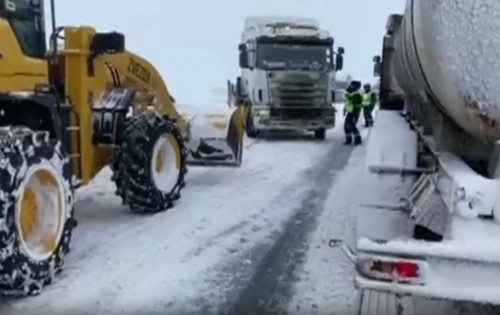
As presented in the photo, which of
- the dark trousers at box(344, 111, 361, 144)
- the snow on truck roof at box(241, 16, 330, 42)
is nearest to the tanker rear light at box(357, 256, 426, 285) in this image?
the dark trousers at box(344, 111, 361, 144)

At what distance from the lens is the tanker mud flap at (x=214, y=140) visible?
988 cm

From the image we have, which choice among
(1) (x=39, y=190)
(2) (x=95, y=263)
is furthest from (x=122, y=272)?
(1) (x=39, y=190)

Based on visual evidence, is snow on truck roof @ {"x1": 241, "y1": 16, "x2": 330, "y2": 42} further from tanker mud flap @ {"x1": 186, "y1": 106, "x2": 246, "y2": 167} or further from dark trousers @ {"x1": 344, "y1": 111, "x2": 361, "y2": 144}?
tanker mud flap @ {"x1": 186, "y1": 106, "x2": 246, "y2": 167}

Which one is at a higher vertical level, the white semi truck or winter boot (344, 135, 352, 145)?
the white semi truck

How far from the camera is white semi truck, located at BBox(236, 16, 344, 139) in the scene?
54.3ft

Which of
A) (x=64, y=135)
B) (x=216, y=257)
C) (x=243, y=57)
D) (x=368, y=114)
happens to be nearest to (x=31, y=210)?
(x=64, y=135)

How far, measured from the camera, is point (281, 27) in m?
17.7

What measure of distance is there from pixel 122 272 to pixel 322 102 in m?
11.3

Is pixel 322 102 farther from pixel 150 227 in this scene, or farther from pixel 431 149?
pixel 431 149

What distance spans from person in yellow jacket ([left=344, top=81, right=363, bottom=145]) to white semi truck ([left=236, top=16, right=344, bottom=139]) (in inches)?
38.9

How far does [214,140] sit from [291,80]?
6.84 metres

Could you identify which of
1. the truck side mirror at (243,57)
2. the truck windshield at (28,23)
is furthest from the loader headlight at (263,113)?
the truck windshield at (28,23)

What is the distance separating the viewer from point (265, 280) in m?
5.73

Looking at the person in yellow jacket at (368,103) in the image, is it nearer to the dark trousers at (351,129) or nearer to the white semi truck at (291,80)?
the white semi truck at (291,80)
